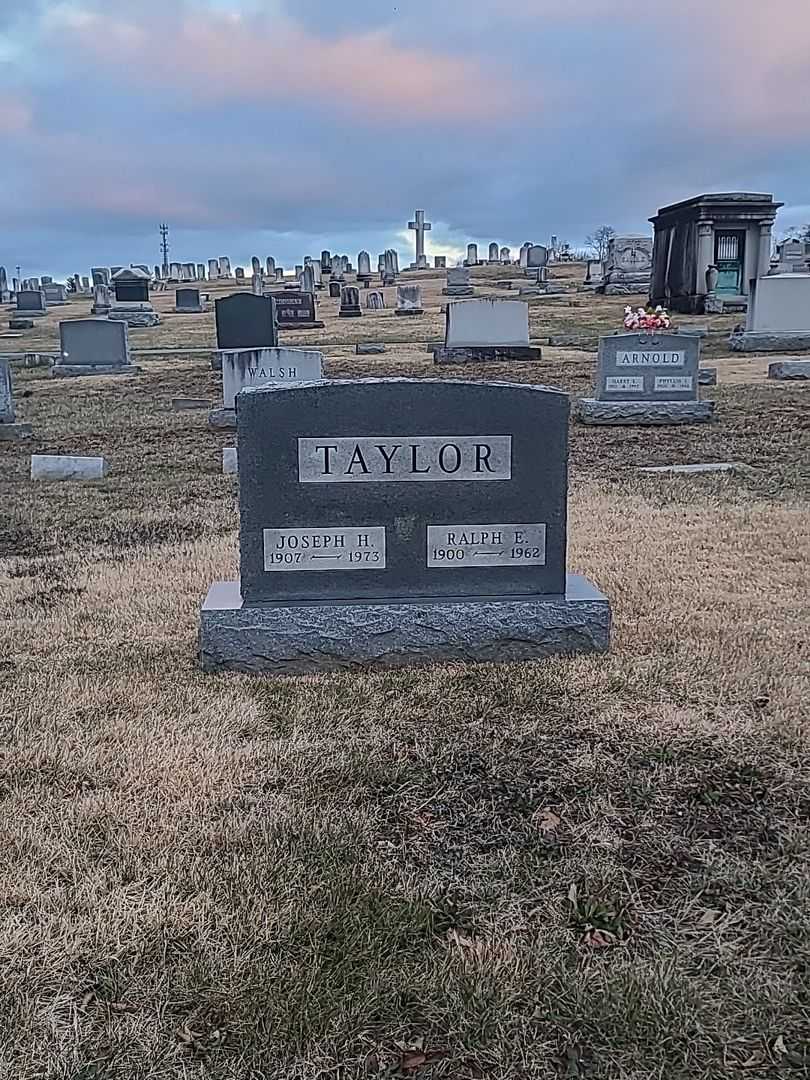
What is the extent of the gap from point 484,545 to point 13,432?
894cm

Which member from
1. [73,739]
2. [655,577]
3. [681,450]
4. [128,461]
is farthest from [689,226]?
[73,739]

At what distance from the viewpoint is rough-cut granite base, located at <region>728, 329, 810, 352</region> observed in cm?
1988

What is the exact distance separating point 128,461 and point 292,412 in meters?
6.10

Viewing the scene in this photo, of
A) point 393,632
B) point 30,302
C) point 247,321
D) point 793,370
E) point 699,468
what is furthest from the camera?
point 30,302

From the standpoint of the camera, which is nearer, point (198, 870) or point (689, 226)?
point (198, 870)

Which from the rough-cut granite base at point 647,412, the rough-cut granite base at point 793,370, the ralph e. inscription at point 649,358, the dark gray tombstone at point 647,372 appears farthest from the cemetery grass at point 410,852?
the rough-cut granite base at point 793,370

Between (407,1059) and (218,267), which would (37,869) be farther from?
(218,267)

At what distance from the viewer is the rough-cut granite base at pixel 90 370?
19172 mm

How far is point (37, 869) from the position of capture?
2.54 metres

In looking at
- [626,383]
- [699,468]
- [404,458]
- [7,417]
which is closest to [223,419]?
[7,417]

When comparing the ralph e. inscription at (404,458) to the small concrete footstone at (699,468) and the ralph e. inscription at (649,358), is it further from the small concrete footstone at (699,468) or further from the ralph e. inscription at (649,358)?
the ralph e. inscription at (649,358)

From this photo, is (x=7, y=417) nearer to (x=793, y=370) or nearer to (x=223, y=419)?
(x=223, y=419)

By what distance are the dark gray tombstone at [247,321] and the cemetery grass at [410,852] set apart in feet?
39.7

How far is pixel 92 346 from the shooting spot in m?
19.5
